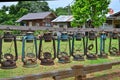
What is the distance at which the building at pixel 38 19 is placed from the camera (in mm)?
44562

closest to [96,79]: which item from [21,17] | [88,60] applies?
[88,60]

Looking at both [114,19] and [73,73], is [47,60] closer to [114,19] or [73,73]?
[73,73]

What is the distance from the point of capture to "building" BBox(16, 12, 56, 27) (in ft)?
146

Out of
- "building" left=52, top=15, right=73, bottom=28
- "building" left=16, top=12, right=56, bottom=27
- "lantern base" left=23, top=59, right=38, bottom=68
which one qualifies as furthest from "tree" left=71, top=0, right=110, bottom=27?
"lantern base" left=23, top=59, right=38, bottom=68

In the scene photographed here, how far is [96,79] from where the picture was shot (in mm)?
5367

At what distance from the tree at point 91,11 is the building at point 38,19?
1223 cm

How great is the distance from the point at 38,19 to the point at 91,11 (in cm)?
1434

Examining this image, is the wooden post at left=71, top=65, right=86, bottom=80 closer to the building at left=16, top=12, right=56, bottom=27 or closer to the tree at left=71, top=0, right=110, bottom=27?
the tree at left=71, top=0, right=110, bottom=27

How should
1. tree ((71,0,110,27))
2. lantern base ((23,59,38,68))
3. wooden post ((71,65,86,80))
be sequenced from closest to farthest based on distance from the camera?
wooden post ((71,65,86,80))
lantern base ((23,59,38,68))
tree ((71,0,110,27))

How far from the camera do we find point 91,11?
106ft

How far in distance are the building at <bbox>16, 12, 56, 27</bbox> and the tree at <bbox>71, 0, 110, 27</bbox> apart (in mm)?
12234

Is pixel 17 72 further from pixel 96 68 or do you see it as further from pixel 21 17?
pixel 21 17

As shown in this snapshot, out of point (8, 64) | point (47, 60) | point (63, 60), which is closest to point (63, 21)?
point (63, 60)

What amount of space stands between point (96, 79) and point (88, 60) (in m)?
4.87
